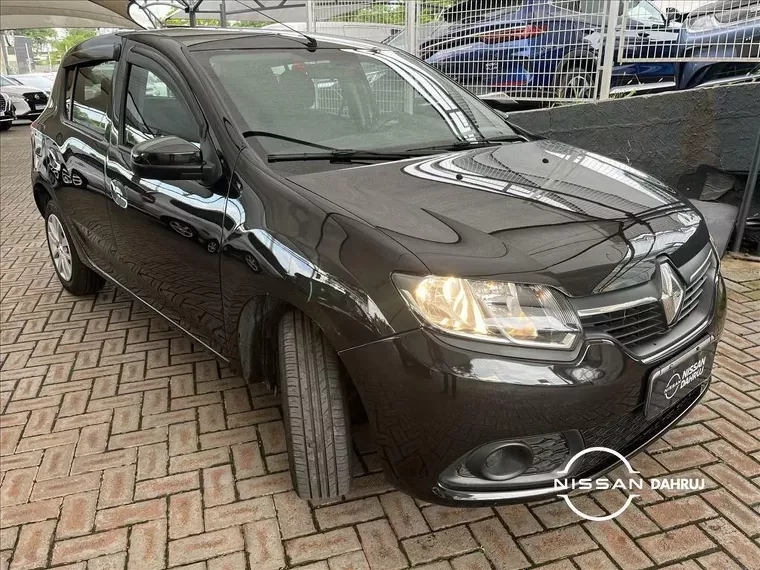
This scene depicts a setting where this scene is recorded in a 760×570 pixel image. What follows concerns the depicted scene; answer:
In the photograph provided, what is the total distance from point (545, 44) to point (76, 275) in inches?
175

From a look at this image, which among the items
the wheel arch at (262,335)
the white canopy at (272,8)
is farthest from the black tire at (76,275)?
the white canopy at (272,8)

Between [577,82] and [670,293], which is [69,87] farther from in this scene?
[577,82]

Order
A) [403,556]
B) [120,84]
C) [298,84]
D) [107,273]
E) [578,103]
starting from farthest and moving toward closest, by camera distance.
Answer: [578,103], [107,273], [120,84], [298,84], [403,556]

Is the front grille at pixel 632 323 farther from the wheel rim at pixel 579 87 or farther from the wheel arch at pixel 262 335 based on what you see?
the wheel rim at pixel 579 87

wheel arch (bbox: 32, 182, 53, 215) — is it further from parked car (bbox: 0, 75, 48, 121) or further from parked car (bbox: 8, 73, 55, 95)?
parked car (bbox: 8, 73, 55, 95)

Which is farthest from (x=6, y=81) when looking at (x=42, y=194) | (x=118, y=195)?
(x=118, y=195)

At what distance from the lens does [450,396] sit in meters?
1.74

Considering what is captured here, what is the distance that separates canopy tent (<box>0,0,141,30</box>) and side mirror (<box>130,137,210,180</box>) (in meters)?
22.5

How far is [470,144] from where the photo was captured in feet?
9.21

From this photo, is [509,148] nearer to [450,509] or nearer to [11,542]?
[450,509]

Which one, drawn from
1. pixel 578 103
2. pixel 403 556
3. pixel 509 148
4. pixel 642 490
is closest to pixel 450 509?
pixel 403 556

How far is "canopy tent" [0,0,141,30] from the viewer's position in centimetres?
2572

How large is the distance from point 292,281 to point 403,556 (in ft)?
3.15

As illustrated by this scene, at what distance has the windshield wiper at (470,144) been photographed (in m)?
2.68
